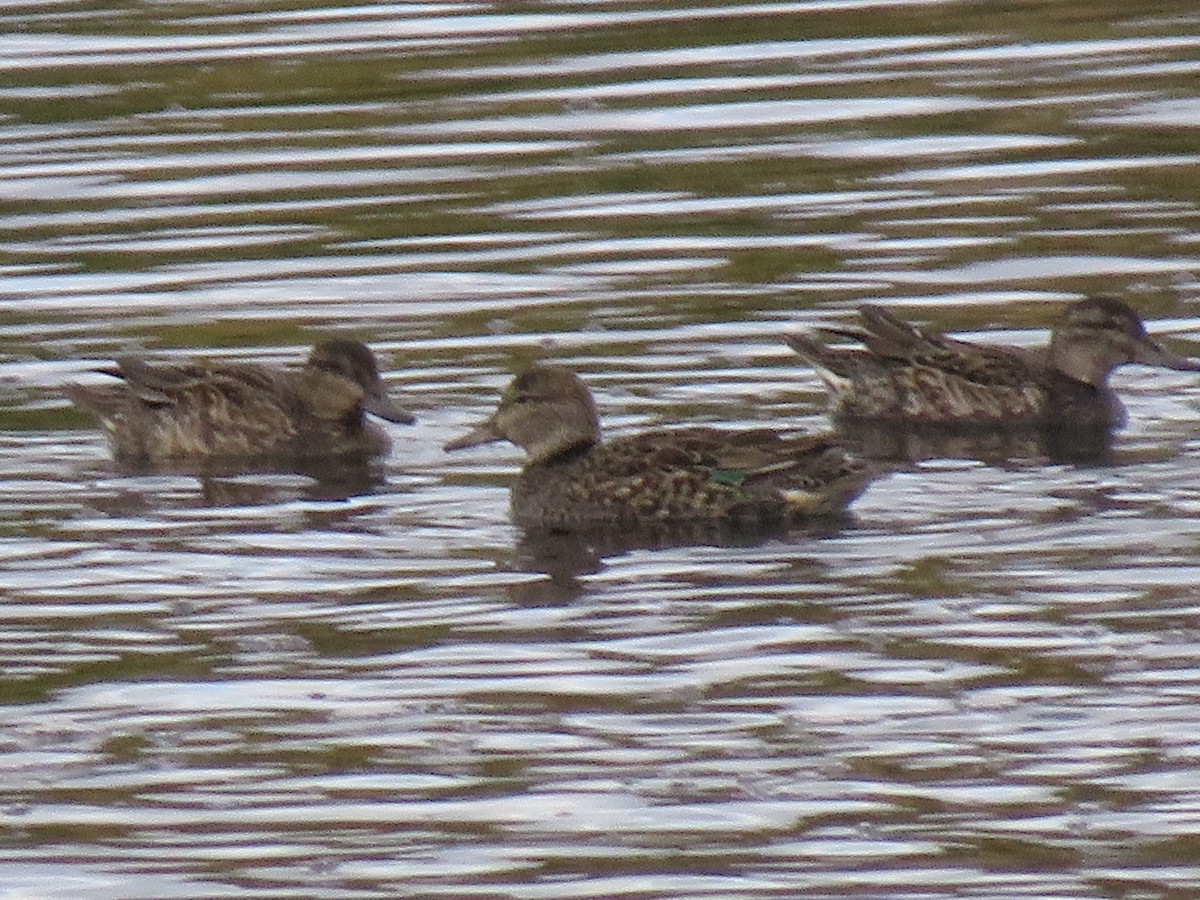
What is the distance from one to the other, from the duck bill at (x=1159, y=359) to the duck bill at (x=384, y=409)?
2671mm

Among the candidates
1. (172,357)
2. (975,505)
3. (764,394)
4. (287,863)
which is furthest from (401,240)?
(287,863)

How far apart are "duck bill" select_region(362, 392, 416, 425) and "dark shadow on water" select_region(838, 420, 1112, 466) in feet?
5.11

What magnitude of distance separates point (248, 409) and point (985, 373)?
8.78ft

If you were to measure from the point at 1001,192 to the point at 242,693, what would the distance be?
26.5 ft

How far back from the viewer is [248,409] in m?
13.0

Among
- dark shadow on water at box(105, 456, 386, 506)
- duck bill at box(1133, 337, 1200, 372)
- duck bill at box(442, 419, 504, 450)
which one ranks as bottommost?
dark shadow on water at box(105, 456, 386, 506)

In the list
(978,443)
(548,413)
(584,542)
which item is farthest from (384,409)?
(978,443)

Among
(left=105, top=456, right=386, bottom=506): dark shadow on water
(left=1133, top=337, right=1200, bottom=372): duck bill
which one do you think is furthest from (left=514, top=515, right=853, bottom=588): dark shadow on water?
(left=1133, top=337, right=1200, bottom=372): duck bill

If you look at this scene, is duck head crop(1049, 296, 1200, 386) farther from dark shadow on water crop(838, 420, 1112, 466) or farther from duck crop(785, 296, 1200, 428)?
dark shadow on water crop(838, 420, 1112, 466)

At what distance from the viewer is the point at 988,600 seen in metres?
9.69

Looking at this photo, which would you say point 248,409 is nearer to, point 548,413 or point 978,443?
point 548,413

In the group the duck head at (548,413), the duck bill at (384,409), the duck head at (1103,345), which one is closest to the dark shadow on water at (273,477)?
the duck bill at (384,409)

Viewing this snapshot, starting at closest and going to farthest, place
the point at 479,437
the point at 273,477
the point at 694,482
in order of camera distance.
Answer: the point at 694,482 → the point at 479,437 → the point at 273,477

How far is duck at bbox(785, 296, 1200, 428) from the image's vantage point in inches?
512
